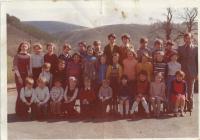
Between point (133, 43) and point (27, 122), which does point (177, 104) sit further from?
point (27, 122)

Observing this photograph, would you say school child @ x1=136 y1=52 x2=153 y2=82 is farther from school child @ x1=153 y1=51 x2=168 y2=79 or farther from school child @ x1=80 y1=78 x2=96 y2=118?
school child @ x1=80 y1=78 x2=96 y2=118

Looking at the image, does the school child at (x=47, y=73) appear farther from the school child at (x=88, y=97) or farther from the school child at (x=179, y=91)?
the school child at (x=179, y=91)

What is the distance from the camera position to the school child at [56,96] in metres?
3.27

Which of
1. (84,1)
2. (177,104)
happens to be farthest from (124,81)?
(84,1)

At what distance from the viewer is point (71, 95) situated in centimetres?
328

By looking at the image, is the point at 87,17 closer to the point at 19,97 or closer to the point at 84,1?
the point at 84,1

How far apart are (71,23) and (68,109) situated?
0.60m

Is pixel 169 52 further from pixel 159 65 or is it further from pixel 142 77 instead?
pixel 142 77

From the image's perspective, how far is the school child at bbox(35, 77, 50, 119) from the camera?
10.7 ft

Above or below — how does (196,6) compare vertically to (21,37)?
above

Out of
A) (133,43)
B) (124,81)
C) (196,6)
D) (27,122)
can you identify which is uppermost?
(196,6)

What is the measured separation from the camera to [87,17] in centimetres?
326

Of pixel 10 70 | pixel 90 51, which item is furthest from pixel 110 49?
pixel 10 70

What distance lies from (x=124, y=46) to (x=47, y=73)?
0.56 m
